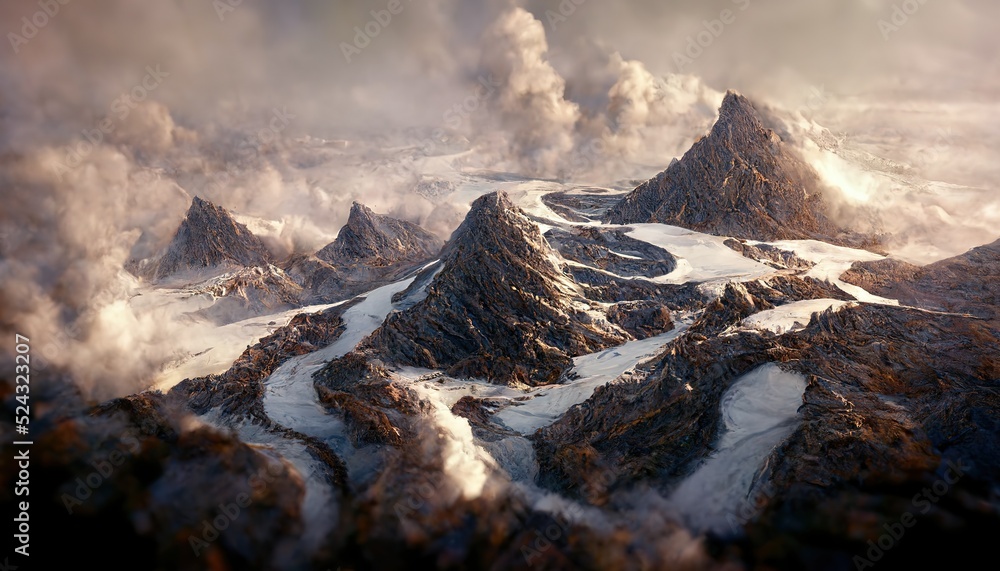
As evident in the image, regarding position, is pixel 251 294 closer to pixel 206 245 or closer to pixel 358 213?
pixel 358 213

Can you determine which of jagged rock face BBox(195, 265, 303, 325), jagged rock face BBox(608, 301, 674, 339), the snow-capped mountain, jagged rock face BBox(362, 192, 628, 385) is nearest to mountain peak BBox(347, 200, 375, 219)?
jagged rock face BBox(195, 265, 303, 325)

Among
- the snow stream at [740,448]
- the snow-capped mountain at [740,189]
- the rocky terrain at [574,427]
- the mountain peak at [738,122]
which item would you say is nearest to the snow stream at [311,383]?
the rocky terrain at [574,427]

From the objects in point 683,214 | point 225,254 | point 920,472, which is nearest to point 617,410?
point 920,472

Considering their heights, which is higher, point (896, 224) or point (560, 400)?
point (896, 224)

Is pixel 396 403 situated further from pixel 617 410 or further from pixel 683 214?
pixel 683 214

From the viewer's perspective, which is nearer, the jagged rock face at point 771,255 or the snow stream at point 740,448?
the snow stream at point 740,448

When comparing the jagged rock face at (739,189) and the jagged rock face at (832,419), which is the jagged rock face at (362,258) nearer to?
the jagged rock face at (739,189)

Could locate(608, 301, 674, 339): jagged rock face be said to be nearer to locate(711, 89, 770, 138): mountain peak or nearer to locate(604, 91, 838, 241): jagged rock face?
locate(604, 91, 838, 241): jagged rock face
